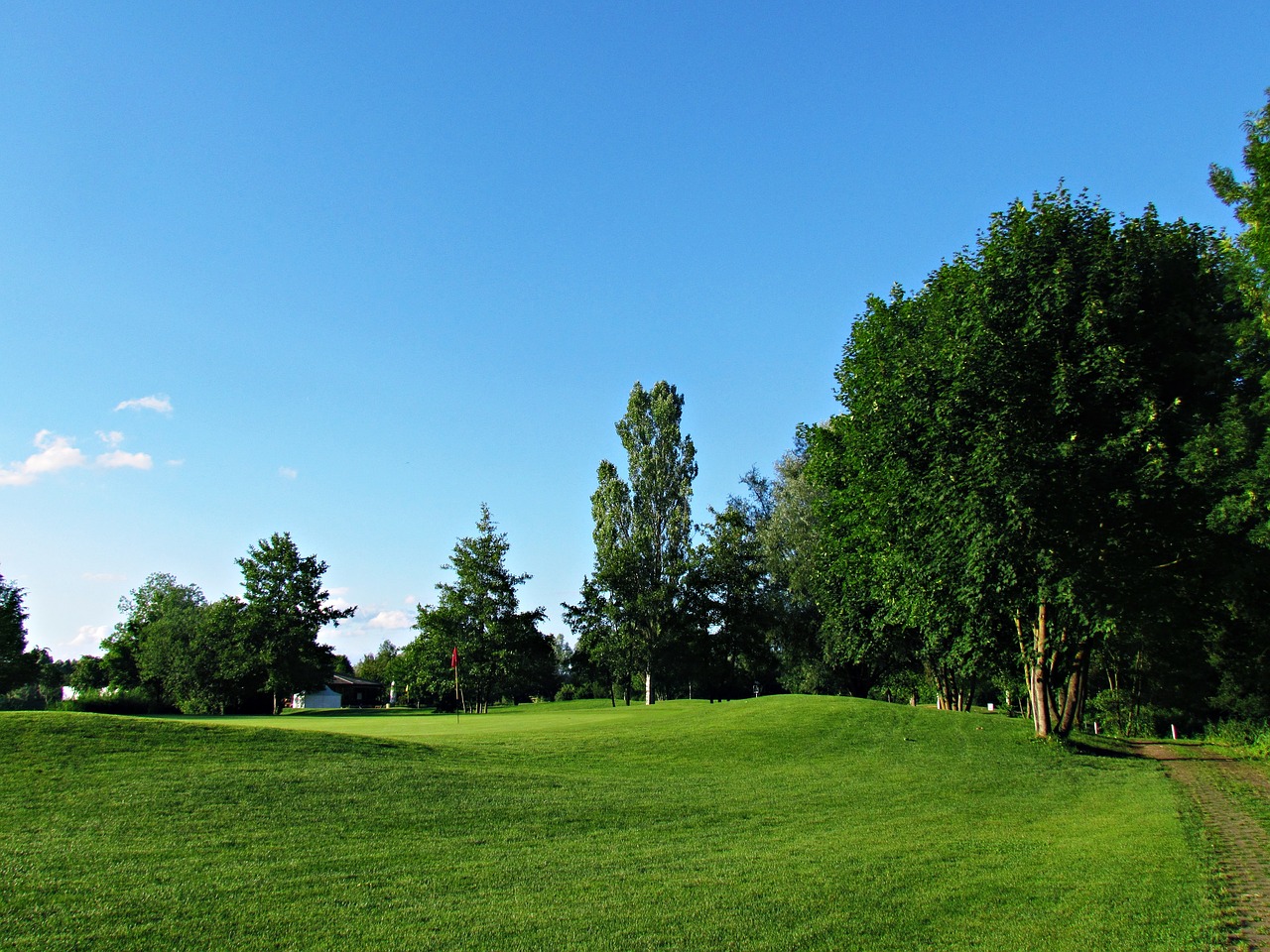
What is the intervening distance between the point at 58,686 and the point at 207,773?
145 metres

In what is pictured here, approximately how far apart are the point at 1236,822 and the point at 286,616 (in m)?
71.1

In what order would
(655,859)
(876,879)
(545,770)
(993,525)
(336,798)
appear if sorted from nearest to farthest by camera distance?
(876,879) < (655,859) < (336,798) < (545,770) < (993,525)

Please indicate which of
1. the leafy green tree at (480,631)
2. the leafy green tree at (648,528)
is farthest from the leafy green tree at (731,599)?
the leafy green tree at (480,631)

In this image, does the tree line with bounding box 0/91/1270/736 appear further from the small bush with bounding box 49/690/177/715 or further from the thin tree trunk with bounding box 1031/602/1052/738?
the small bush with bounding box 49/690/177/715

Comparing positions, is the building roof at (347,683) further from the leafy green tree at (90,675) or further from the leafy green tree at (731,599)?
the leafy green tree at (731,599)

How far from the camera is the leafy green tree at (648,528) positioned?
198 feet

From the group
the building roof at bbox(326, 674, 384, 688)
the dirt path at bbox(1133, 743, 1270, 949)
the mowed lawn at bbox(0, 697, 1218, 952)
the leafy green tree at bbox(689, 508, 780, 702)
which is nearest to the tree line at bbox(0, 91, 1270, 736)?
the dirt path at bbox(1133, 743, 1270, 949)

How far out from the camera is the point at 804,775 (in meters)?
19.2

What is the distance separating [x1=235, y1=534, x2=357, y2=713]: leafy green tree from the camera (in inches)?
2783

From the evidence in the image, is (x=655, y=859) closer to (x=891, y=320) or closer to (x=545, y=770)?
(x=545, y=770)

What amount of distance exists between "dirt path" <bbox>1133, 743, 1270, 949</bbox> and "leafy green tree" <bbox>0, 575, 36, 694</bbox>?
87.4 meters

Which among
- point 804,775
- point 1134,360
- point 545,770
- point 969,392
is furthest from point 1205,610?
point 545,770

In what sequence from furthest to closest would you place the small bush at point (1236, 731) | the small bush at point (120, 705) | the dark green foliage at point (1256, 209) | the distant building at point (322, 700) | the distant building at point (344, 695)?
the distant building at point (344, 695) < the distant building at point (322, 700) < the small bush at point (120, 705) < the small bush at point (1236, 731) < the dark green foliage at point (1256, 209)

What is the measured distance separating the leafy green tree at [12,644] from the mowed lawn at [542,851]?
7667 centimetres
